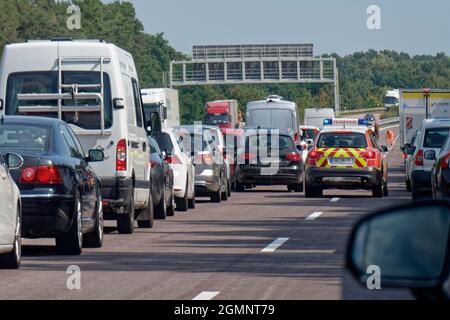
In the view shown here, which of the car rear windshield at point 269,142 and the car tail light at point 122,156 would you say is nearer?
the car tail light at point 122,156

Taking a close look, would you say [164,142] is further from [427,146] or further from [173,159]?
[427,146]

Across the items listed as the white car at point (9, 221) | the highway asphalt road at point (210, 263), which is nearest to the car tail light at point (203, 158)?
the highway asphalt road at point (210, 263)

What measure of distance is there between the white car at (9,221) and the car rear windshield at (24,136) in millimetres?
1454

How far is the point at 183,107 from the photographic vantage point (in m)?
173

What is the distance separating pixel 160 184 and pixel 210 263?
892 centimetres

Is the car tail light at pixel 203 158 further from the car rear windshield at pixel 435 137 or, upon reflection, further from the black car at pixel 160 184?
the black car at pixel 160 184

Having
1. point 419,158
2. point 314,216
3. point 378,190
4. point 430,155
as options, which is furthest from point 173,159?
point 378,190

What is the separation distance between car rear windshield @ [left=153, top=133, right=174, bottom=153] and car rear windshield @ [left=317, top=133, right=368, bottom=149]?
627 centimetres

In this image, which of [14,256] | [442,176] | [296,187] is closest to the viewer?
[14,256]

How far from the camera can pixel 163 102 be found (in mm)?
57000

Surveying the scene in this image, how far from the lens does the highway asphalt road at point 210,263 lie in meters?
11.0

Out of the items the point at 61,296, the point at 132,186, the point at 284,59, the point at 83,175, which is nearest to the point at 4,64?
the point at 132,186

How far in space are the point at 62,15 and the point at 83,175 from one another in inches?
5552

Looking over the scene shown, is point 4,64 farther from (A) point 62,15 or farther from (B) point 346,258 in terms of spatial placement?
(A) point 62,15
